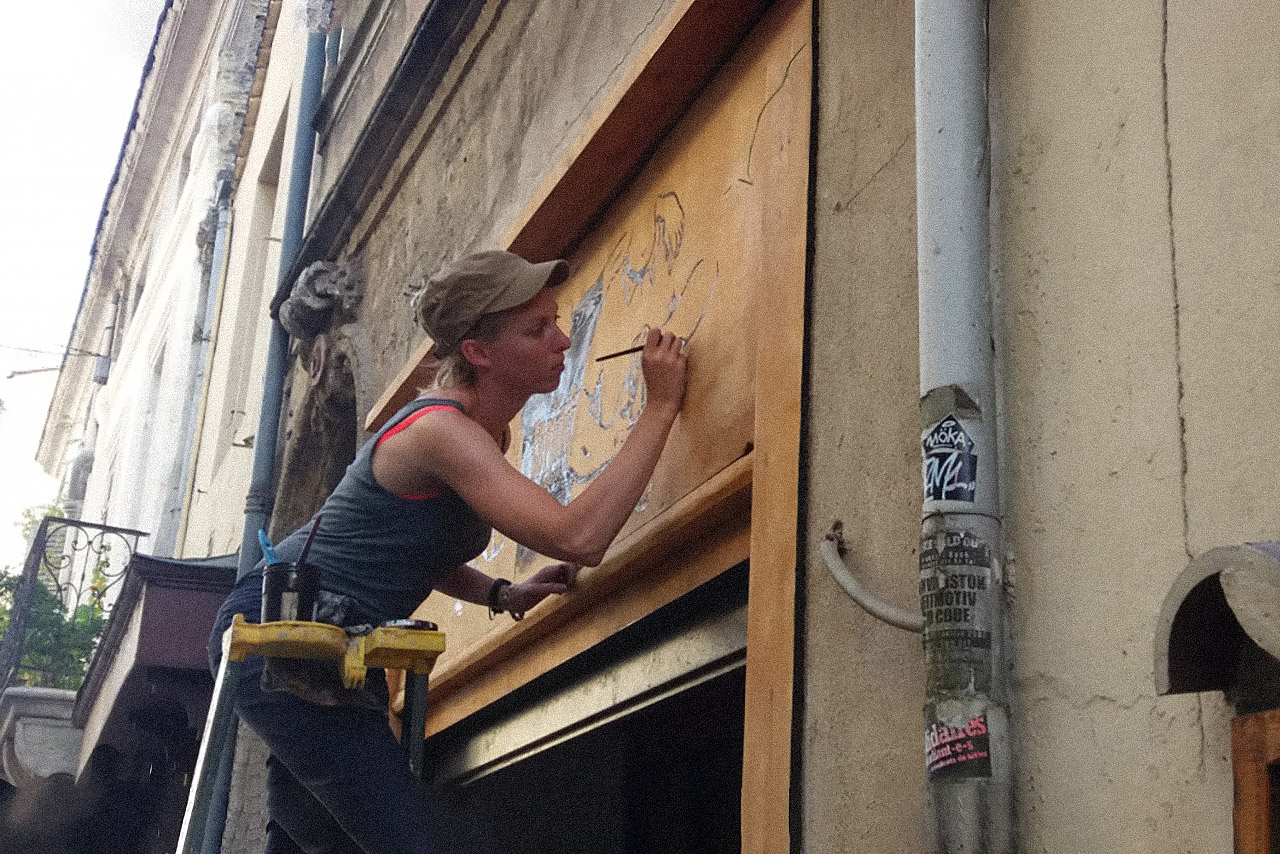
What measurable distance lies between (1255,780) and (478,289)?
78.3 inches

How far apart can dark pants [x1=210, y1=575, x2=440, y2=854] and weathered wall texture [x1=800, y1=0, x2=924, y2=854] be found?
0.95 m

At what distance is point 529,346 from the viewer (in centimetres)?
316

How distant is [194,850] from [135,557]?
16.4 ft

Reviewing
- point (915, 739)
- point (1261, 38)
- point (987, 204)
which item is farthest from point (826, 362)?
point (1261, 38)

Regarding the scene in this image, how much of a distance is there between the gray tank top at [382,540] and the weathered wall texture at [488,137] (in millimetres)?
1479

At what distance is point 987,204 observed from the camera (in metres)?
2.22

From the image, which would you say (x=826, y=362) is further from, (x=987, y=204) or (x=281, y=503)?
(x=281, y=503)

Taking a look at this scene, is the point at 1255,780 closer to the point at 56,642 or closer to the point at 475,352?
the point at 475,352

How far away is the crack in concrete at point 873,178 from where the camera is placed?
2.51 metres

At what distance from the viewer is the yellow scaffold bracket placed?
2881 mm

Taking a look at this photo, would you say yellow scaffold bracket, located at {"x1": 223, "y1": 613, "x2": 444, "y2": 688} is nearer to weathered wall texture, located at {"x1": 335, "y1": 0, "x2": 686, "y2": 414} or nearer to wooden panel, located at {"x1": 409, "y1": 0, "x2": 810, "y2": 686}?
wooden panel, located at {"x1": 409, "y1": 0, "x2": 810, "y2": 686}

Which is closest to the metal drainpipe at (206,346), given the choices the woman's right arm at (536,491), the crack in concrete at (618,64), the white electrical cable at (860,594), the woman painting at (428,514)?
the crack in concrete at (618,64)

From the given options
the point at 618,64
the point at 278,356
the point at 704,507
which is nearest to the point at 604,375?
the point at 704,507

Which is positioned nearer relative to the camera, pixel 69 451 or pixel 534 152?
pixel 534 152
